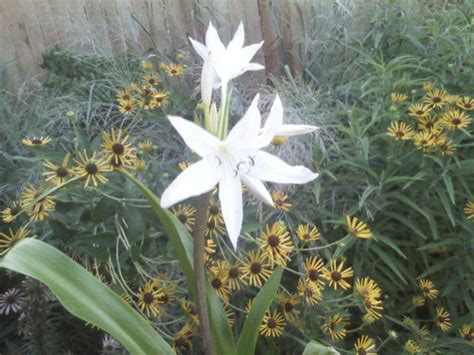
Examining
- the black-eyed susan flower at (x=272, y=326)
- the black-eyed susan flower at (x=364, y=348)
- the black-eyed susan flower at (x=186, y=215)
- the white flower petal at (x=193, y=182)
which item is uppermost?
the white flower petal at (x=193, y=182)

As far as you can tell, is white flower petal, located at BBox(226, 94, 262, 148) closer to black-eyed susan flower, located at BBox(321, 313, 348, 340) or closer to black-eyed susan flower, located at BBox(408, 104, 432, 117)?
black-eyed susan flower, located at BBox(321, 313, 348, 340)

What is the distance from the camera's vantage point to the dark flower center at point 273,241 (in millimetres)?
1554

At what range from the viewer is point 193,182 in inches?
38.2

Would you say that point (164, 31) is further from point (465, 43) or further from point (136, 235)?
point (136, 235)

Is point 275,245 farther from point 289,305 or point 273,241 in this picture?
point 289,305

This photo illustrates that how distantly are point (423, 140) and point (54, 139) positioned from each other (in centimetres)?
125

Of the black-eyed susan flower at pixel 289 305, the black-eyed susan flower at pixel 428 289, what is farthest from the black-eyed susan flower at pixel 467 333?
the black-eyed susan flower at pixel 289 305

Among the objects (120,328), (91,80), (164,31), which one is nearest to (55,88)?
(91,80)

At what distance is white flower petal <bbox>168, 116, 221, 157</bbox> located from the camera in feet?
3.15

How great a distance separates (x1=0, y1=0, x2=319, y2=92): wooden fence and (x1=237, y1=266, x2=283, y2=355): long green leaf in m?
1.97

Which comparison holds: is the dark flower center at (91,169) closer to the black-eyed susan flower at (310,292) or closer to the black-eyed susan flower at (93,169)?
the black-eyed susan flower at (93,169)

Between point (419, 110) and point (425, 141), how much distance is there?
0.58ft

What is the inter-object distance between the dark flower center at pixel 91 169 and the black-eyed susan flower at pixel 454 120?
1.08 m

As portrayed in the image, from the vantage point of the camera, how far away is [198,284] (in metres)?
1.26
